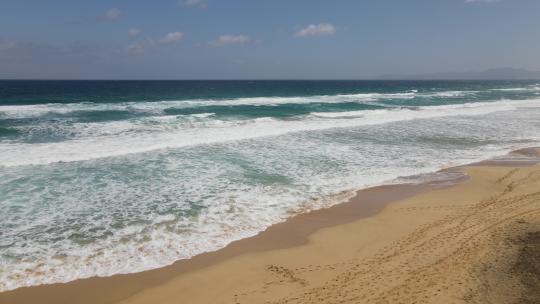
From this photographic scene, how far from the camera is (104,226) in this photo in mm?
8375

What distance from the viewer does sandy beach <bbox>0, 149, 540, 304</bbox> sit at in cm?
562

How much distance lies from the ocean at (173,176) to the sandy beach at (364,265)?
1.79 feet

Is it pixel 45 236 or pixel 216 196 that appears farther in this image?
pixel 216 196

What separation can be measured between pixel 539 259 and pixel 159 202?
327 inches

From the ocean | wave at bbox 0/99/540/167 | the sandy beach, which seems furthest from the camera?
Result: wave at bbox 0/99/540/167

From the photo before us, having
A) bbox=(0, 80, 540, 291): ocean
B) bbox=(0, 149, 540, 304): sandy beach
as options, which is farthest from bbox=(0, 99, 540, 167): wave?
bbox=(0, 149, 540, 304): sandy beach

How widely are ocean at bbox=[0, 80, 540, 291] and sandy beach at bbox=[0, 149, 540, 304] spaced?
1.79 ft

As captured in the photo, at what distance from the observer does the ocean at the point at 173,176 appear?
24.5 feet

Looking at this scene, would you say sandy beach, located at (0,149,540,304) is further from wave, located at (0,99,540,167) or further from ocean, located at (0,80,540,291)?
wave, located at (0,99,540,167)

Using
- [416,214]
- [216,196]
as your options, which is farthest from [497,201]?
[216,196]

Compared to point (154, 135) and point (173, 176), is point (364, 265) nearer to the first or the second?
point (173, 176)

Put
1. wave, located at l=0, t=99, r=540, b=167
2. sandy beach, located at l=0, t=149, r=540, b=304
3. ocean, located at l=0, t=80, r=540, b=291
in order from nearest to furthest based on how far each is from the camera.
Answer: sandy beach, located at l=0, t=149, r=540, b=304
ocean, located at l=0, t=80, r=540, b=291
wave, located at l=0, t=99, r=540, b=167

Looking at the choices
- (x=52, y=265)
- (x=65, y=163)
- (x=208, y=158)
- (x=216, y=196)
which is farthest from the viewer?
(x=208, y=158)

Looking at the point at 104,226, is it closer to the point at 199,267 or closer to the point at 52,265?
the point at 52,265
